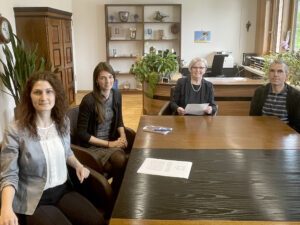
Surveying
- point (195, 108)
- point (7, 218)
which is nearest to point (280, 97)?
point (195, 108)

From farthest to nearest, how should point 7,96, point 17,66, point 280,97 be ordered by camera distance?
point 7,96 → point 17,66 → point 280,97

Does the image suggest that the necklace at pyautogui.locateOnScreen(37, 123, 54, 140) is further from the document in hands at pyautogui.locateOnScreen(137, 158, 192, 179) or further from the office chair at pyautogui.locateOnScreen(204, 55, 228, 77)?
the office chair at pyautogui.locateOnScreen(204, 55, 228, 77)

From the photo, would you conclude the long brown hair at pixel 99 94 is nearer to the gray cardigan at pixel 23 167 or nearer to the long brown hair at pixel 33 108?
the long brown hair at pixel 33 108

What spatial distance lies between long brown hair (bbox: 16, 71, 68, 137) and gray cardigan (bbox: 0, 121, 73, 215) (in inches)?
1.7

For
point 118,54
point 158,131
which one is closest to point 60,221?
point 158,131

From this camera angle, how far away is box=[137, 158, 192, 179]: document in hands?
5.07ft

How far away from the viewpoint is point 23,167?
59.4 inches

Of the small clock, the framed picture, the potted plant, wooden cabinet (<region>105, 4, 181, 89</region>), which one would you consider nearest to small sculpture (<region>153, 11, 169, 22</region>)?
wooden cabinet (<region>105, 4, 181, 89</region>)

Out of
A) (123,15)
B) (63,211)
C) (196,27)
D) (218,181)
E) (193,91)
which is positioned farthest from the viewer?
(196,27)

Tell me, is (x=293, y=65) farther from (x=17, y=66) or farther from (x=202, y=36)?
(x=202, y=36)

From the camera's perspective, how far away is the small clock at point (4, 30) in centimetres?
362

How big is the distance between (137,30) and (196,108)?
502cm

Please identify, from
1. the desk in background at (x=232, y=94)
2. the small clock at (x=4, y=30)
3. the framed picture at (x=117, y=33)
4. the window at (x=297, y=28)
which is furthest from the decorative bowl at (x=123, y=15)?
the small clock at (x=4, y=30)

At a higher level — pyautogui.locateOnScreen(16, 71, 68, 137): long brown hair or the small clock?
the small clock
